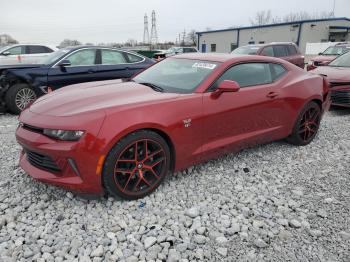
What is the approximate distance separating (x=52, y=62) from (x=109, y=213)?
4.81 meters

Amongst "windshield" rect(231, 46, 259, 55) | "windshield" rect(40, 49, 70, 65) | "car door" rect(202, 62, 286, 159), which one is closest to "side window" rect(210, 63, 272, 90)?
"car door" rect(202, 62, 286, 159)

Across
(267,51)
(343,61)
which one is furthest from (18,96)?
(267,51)

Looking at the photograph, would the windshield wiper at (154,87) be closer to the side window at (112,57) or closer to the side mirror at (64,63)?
the side mirror at (64,63)

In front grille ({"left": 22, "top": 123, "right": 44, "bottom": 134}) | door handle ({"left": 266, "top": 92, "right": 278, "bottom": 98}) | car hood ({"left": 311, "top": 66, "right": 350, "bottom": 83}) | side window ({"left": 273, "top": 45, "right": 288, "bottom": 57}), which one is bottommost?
front grille ({"left": 22, "top": 123, "right": 44, "bottom": 134})

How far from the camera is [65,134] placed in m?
2.68

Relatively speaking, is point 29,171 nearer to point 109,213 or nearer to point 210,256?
point 109,213

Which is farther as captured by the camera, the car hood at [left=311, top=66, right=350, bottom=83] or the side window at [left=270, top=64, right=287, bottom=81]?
the car hood at [left=311, top=66, right=350, bottom=83]

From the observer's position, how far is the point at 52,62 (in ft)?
21.6

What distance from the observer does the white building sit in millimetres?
30609

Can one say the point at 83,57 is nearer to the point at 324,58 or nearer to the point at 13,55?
the point at 13,55

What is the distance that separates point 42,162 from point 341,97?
6.09m

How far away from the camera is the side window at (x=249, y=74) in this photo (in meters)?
3.66

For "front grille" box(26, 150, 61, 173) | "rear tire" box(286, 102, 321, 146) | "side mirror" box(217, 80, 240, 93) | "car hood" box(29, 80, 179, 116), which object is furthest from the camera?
"rear tire" box(286, 102, 321, 146)

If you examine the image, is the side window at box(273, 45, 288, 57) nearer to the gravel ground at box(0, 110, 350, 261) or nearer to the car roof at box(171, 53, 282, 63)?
the car roof at box(171, 53, 282, 63)
